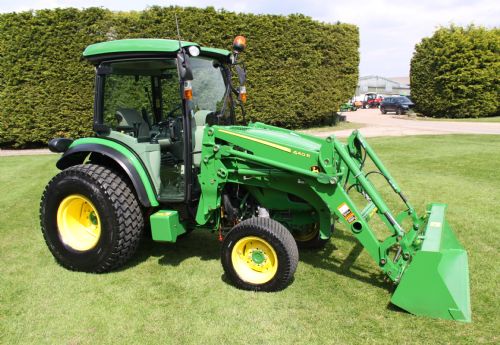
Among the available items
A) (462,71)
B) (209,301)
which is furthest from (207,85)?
(462,71)

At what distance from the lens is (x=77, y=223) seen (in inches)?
180

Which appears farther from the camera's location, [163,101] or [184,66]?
[163,101]

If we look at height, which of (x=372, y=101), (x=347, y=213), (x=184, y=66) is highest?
(x=372, y=101)

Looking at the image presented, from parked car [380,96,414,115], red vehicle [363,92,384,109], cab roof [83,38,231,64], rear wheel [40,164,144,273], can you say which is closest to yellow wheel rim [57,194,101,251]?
rear wheel [40,164,144,273]

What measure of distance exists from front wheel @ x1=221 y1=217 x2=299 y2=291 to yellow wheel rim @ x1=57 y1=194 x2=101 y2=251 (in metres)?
1.45

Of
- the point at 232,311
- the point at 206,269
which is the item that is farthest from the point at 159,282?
the point at 232,311

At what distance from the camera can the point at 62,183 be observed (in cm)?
434

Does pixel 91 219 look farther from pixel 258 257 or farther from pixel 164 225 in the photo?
pixel 258 257

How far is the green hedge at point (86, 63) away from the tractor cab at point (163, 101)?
9.54 m

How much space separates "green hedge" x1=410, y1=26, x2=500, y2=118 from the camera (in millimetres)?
23453

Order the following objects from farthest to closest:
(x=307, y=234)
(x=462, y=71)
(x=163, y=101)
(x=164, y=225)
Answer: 1. (x=462, y=71)
2. (x=307, y=234)
3. (x=163, y=101)
4. (x=164, y=225)

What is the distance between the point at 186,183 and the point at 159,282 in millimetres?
959

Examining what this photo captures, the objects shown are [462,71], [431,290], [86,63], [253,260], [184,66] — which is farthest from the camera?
[462,71]

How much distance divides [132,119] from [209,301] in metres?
2.02
